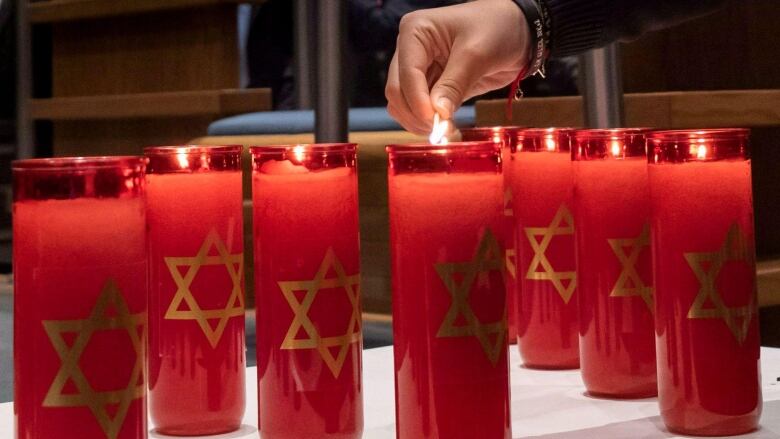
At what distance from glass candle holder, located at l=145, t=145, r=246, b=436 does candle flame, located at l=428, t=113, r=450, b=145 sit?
0.43 ft

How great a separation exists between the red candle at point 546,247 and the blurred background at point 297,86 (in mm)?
526

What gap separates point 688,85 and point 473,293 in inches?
58.4

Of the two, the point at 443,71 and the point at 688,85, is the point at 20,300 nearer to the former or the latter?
the point at 443,71

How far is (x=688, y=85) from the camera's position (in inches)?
→ 77.9

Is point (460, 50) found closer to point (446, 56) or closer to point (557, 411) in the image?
point (446, 56)

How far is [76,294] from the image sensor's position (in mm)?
541

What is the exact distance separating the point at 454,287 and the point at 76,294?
206 millimetres

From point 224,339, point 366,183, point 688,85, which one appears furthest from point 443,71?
point 688,85

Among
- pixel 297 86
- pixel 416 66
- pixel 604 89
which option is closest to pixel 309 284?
pixel 416 66

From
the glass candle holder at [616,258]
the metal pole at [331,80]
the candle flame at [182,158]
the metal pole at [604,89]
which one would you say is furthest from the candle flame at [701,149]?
the metal pole at [331,80]

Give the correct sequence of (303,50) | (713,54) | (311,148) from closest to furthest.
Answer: (311,148), (713,54), (303,50)

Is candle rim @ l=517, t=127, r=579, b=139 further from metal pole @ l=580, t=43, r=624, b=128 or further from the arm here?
metal pole @ l=580, t=43, r=624, b=128

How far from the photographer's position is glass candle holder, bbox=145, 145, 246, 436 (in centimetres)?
71

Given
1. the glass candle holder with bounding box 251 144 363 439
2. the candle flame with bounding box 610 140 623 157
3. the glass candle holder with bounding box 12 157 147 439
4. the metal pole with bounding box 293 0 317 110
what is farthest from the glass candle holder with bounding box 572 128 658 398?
the metal pole with bounding box 293 0 317 110
